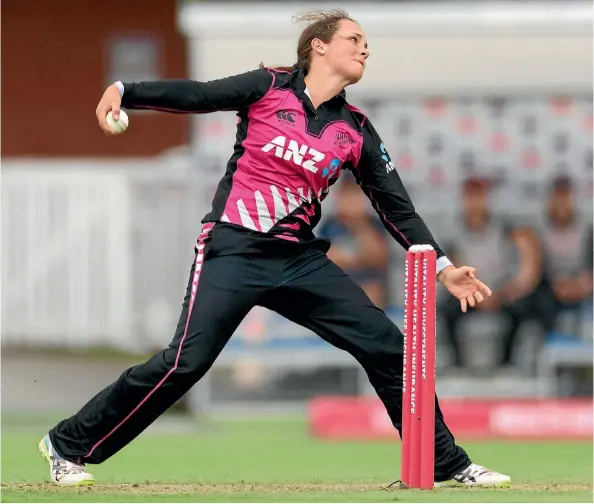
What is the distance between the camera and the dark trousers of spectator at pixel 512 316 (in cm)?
1344

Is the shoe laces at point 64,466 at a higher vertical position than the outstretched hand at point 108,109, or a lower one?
lower

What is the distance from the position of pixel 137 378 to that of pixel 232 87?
1.42 meters

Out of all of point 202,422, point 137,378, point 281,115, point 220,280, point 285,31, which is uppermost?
point 285,31

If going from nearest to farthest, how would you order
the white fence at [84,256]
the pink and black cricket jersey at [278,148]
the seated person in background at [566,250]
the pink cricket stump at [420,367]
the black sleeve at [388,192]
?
the pink cricket stump at [420,367], the pink and black cricket jersey at [278,148], the black sleeve at [388,192], the seated person in background at [566,250], the white fence at [84,256]

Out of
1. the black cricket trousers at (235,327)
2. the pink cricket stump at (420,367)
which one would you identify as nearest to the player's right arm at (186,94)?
the black cricket trousers at (235,327)

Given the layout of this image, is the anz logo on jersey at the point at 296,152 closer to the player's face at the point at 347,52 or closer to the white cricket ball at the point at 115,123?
the player's face at the point at 347,52

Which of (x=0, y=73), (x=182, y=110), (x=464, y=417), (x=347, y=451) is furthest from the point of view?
(x=0, y=73)

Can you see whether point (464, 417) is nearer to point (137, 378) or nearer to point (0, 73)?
point (137, 378)

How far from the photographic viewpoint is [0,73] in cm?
2023

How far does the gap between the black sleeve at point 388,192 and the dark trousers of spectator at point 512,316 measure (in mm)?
6093

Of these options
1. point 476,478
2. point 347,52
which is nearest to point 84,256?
point 347,52

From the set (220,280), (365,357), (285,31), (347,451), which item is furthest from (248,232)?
(285,31)

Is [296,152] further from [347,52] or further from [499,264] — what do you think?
[499,264]

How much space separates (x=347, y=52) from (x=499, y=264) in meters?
6.72
